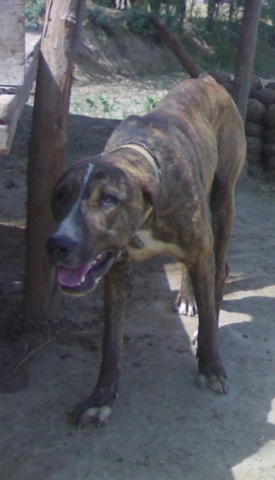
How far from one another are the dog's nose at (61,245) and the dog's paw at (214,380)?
169 cm

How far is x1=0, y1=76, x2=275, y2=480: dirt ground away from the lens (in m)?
4.33

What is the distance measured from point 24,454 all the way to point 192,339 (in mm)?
1744

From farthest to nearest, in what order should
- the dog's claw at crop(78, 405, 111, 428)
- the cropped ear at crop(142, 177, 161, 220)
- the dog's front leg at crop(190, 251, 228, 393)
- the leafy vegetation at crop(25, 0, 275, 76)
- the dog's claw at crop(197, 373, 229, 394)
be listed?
the leafy vegetation at crop(25, 0, 275, 76)
the dog's claw at crop(197, 373, 229, 394)
the dog's front leg at crop(190, 251, 228, 393)
the dog's claw at crop(78, 405, 111, 428)
the cropped ear at crop(142, 177, 161, 220)

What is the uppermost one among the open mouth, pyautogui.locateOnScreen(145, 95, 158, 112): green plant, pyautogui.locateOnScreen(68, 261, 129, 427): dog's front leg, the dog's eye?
the dog's eye

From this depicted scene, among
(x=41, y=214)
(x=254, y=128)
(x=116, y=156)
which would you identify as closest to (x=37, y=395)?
(x=41, y=214)

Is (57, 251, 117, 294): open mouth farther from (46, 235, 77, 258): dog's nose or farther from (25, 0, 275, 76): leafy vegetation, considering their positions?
(25, 0, 275, 76): leafy vegetation

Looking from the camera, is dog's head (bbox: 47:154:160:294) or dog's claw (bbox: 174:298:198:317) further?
dog's claw (bbox: 174:298:198:317)

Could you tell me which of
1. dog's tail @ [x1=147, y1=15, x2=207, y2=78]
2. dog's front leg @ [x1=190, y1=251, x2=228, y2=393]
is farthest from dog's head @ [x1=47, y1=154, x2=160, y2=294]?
dog's tail @ [x1=147, y1=15, x2=207, y2=78]

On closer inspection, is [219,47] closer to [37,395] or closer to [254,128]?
[254,128]

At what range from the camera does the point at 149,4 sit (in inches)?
822

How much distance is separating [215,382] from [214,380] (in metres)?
0.01

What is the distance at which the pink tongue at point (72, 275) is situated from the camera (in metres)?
3.96

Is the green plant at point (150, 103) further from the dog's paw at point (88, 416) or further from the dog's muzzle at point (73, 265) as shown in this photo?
the dog's muzzle at point (73, 265)

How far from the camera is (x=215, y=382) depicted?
510cm
